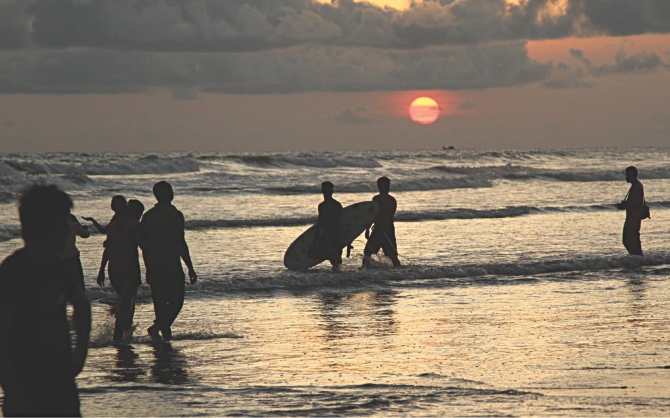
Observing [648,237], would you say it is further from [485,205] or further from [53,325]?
[53,325]

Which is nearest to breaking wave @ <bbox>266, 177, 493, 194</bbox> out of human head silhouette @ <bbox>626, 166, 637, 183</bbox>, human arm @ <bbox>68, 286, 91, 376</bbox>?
human head silhouette @ <bbox>626, 166, 637, 183</bbox>

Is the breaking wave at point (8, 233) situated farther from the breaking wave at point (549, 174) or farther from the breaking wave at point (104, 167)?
the breaking wave at point (549, 174)

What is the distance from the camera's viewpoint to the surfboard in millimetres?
15617

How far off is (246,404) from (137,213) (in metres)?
3.92

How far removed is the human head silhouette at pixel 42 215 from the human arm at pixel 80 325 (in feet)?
0.87

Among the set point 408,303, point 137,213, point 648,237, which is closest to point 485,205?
point 648,237

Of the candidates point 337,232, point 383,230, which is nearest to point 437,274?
point 383,230

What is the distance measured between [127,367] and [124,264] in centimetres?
170

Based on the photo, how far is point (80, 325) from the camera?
13.0 ft

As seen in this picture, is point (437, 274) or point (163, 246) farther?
point (437, 274)

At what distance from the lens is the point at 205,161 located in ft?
206

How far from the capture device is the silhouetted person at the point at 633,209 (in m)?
15.9

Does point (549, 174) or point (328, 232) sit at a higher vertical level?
point (328, 232)

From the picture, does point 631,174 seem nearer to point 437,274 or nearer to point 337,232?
point 437,274
